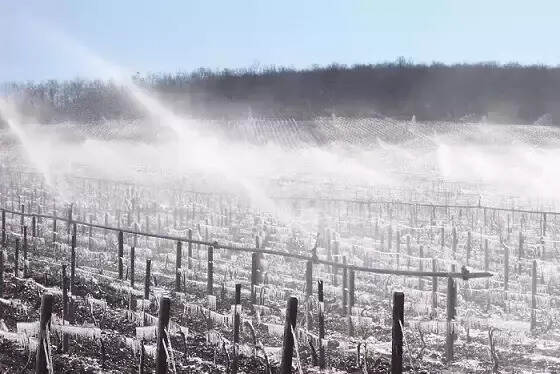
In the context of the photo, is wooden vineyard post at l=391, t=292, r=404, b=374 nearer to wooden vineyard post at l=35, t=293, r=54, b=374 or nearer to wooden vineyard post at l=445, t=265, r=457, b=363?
wooden vineyard post at l=445, t=265, r=457, b=363

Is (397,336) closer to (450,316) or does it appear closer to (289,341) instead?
(289,341)

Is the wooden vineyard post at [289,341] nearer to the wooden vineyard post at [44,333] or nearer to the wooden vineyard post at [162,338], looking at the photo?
the wooden vineyard post at [162,338]

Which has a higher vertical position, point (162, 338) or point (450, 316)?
point (162, 338)

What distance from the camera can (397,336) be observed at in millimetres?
8500

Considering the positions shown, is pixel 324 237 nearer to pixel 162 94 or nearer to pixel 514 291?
pixel 514 291

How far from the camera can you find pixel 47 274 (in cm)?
1723

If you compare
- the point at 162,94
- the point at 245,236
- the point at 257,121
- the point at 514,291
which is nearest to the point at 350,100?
the point at 257,121

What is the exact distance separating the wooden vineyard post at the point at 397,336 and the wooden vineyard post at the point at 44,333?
4.42 metres

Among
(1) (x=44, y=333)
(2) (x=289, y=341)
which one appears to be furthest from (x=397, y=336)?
(1) (x=44, y=333)

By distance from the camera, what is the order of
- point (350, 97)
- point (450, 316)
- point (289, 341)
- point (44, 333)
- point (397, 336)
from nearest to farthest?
point (289, 341) → point (44, 333) → point (397, 336) → point (450, 316) → point (350, 97)

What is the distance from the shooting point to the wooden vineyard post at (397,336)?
8414 millimetres

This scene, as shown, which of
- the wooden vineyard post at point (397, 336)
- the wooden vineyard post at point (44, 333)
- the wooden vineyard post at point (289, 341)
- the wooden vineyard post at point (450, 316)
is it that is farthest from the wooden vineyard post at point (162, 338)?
the wooden vineyard post at point (450, 316)

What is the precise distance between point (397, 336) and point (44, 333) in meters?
4.56

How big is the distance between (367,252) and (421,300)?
571cm
